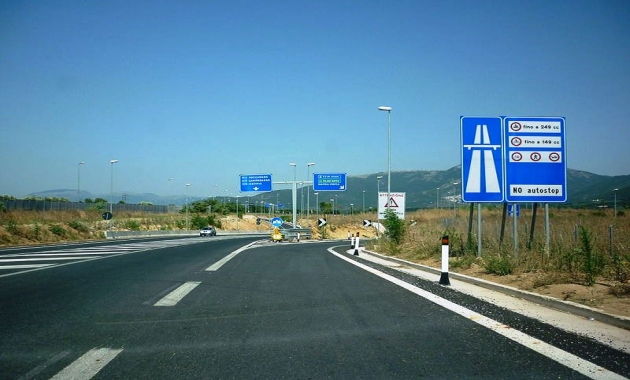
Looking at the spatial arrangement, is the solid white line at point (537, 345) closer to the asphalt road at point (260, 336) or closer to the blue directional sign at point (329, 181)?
the asphalt road at point (260, 336)

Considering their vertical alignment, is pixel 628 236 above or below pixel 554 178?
below

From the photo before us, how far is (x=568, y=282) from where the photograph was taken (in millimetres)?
10180

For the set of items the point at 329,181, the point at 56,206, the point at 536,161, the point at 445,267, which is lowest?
the point at 445,267

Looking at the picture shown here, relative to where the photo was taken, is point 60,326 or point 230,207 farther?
point 230,207

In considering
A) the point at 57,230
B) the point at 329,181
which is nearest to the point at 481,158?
the point at 57,230

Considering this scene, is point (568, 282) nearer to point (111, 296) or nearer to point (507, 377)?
point (507, 377)

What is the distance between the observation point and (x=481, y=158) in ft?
51.5

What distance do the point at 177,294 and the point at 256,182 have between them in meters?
45.8

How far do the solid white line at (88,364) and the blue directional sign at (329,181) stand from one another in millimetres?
48067

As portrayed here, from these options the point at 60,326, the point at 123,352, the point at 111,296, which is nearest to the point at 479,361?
the point at 123,352

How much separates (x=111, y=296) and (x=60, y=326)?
2634 millimetres

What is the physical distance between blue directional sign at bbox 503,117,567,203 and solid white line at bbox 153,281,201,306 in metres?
9.30

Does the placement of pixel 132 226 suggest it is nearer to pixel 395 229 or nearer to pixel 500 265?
pixel 395 229

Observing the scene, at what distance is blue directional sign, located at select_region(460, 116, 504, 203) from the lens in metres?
15.6
